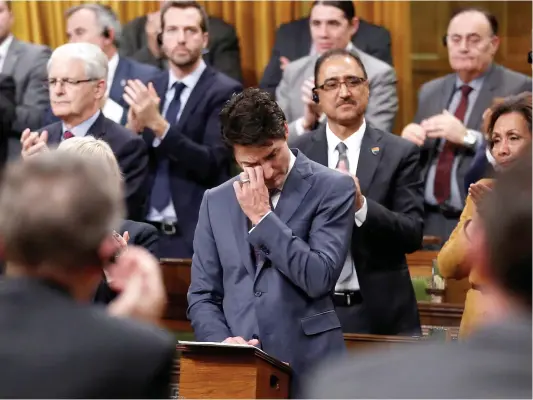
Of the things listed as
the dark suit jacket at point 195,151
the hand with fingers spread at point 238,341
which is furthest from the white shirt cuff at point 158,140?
the hand with fingers spread at point 238,341

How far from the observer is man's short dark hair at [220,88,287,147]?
293cm

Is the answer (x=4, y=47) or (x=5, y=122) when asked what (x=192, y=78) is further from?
(x=4, y=47)

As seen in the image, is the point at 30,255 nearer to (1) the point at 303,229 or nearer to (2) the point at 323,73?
(1) the point at 303,229

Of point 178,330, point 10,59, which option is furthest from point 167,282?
point 10,59

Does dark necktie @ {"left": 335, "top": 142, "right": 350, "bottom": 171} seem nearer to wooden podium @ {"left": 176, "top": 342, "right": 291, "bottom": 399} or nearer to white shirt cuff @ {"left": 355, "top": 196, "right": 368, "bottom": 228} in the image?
white shirt cuff @ {"left": 355, "top": 196, "right": 368, "bottom": 228}

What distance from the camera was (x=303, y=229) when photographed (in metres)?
2.97

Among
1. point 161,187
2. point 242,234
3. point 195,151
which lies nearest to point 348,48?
point 195,151

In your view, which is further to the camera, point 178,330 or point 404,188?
point 178,330

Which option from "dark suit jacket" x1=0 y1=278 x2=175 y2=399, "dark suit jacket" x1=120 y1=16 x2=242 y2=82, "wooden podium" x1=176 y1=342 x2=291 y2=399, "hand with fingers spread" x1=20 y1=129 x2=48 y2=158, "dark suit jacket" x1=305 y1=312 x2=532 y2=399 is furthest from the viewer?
"dark suit jacket" x1=120 y1=16 x2=242 y2=82

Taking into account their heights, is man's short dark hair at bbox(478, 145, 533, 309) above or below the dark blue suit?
below

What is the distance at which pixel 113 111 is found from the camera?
475cm

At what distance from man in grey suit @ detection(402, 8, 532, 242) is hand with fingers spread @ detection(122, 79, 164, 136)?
3.28 ft

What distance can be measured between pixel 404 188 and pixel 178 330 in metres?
1.08

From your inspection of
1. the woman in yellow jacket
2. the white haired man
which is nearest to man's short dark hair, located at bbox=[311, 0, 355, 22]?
the white haired man
